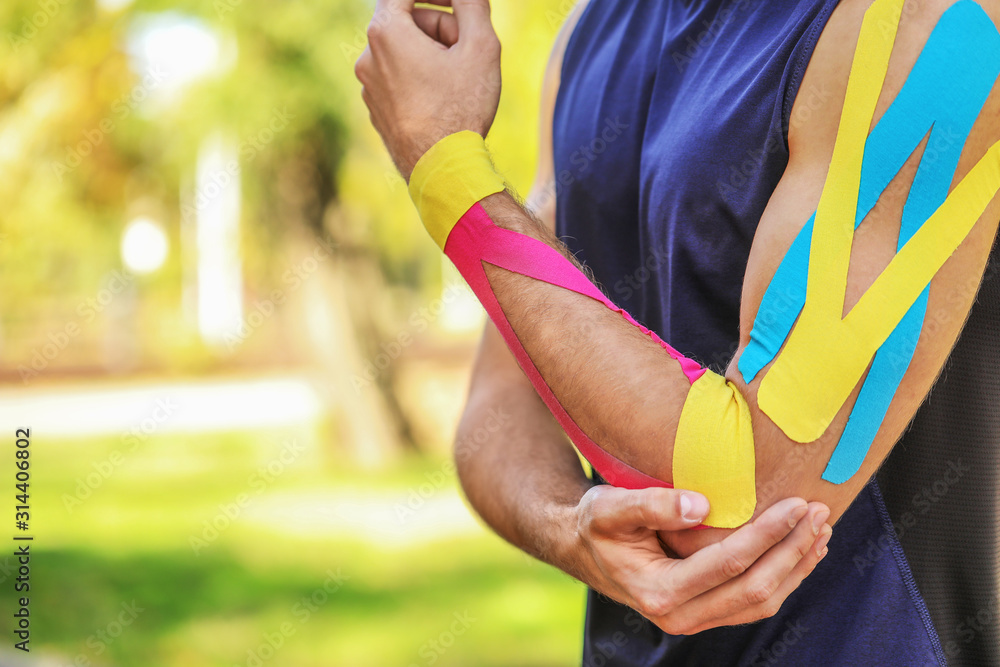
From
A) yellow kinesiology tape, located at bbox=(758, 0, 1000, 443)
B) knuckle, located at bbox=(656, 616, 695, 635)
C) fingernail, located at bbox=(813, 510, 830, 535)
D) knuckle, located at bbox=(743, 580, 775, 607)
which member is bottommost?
knuckle, located at bbox=(656, 616, 695, 635)

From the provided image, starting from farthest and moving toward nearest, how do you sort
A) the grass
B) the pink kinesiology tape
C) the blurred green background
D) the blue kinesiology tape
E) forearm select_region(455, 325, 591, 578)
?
the blurred green background, the grass, forearm select_region(455, 325, 591, 578), the pink kinesiology tape, the blue kinesiology tape

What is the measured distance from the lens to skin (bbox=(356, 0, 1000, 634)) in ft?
3.76

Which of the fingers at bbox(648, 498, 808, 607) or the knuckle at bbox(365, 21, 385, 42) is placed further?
the knuckle at bbox(365, 21, 385, 42)

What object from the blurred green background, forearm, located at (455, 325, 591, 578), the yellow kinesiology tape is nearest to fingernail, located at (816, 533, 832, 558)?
the yellow kinesiology tape

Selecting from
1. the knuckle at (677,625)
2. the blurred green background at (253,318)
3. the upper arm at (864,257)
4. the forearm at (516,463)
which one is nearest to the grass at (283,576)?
the blurred green background at (253,318)

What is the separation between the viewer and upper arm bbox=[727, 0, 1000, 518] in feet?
3.74

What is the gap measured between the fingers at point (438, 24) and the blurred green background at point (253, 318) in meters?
2.91

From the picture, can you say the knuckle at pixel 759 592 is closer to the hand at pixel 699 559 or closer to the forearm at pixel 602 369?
the hand at pixel 699 559

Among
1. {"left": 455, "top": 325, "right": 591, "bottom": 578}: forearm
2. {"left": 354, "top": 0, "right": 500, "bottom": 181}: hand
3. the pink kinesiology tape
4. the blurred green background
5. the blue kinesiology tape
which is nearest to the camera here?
→ the blue kinesiology tape

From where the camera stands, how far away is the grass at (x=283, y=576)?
5.61 m

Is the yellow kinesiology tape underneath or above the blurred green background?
above

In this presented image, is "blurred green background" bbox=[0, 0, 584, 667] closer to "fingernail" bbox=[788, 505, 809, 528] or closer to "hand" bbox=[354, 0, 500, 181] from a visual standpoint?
"hand" bbox=[354, 0, 500, 181]

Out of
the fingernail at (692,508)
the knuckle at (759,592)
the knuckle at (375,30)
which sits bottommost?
the knuckle at (759,592)

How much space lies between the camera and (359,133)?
954cm
